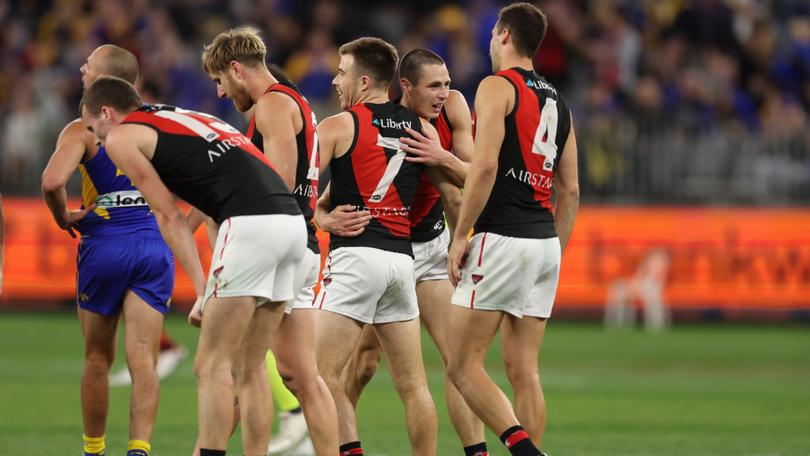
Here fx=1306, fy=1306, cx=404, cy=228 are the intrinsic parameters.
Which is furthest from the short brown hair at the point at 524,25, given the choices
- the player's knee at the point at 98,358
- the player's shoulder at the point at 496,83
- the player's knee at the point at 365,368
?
the player's knee at the point at 98,358

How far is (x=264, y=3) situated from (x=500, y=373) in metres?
11.0

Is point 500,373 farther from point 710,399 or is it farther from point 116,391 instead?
point 116,391

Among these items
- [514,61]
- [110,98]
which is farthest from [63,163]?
[514,61]

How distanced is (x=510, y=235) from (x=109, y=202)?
107 inches

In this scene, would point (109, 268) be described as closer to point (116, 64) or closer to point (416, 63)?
point (116, 64)

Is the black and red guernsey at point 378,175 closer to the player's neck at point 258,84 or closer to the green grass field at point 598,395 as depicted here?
the player's neck at point 258,84

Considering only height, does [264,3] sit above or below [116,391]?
above

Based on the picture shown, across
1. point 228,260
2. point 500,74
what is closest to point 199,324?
point 228,260

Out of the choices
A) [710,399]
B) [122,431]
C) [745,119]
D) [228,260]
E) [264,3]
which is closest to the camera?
[228,260]

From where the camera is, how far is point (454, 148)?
29.0 feet

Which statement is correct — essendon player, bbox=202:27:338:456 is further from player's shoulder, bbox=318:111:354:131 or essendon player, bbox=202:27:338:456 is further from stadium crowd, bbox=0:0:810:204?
stadium crowd, bbox=0:0:810:204

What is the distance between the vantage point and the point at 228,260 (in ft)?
23.1

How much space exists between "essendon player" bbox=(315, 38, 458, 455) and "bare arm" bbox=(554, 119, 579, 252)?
3.24 ft

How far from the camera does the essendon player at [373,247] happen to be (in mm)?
8039
